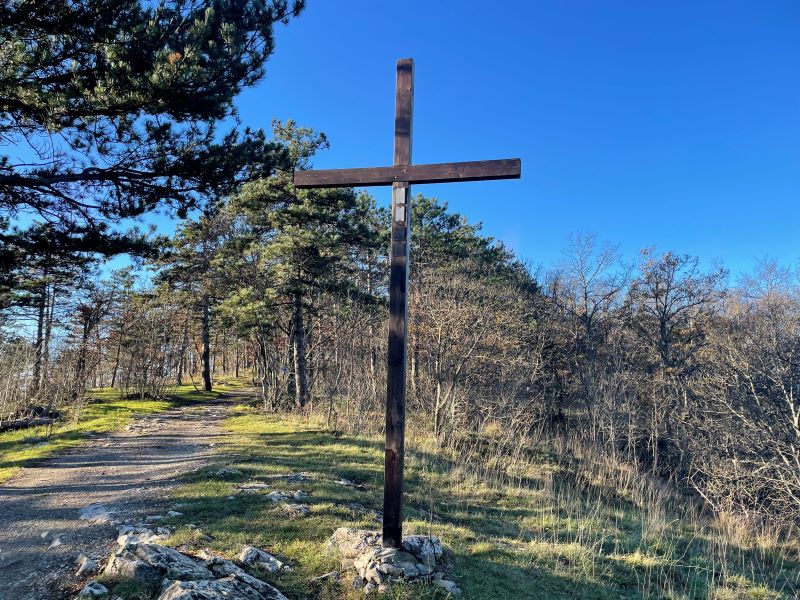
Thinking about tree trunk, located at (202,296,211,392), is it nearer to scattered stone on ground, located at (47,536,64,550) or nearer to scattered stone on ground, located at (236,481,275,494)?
scattered stone on ground, located at (236,481,275,494)

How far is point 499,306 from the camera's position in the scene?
1595 centimetres

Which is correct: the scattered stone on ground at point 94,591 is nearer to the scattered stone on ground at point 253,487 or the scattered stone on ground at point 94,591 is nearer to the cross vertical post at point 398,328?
the cross vertical post at point 398,328

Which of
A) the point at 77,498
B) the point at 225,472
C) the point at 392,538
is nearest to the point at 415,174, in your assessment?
the point at 392,538

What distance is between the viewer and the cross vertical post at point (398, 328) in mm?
3904

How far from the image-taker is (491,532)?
5.91 meters

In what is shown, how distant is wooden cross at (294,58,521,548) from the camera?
12.9 ft

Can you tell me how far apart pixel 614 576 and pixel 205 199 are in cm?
873

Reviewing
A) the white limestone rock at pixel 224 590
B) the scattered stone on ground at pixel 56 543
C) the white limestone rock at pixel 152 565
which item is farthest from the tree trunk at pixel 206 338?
the white limestone rock at pixel 224 590

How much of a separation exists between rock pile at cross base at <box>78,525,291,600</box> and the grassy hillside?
0.27m

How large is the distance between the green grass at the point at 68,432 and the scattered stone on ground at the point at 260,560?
668 cm

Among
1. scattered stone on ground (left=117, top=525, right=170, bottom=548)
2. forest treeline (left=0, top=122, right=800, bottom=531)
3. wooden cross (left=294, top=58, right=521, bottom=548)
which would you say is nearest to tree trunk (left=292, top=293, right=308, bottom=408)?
forest treeline (left=0, top=122, right=800, bottom=531)

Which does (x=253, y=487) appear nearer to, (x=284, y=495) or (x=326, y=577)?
(x=284, y=495)

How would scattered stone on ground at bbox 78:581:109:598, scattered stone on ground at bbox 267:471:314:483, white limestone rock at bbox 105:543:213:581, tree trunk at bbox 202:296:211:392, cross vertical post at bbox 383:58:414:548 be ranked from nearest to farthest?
scattered stone on ground at bbox 78:581:109:598
white limestone rock at bbox 105:543:213:581
cross vertical post at bbox 383:58:414:548
scattered stone on ground at bbox 267:471:314:483
tree trunk at bbox 202:296:211:392

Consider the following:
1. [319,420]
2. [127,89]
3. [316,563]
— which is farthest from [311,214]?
[316,563]
